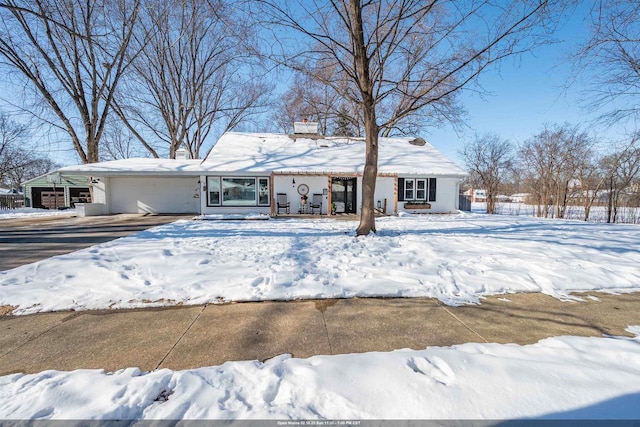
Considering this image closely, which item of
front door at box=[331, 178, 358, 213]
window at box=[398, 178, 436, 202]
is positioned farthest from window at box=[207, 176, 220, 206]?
window at box=[398, 178, 436, 202]

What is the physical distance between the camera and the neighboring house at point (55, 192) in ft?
75.1

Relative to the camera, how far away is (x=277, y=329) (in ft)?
9.07

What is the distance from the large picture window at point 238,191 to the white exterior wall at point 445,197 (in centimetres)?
774

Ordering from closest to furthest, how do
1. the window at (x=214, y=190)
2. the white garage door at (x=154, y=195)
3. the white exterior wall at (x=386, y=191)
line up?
the window at (x=214, y=190) → the white exterior wall at (x=386, y=191) → the white garage door at (x=154, y=195)

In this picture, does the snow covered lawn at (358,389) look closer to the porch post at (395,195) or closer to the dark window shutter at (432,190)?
the porch post at (395,195)

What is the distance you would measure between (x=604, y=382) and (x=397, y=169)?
41.5 ft

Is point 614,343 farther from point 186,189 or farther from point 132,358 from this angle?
point 186,189

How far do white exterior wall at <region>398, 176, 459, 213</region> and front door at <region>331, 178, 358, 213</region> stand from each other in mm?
2721

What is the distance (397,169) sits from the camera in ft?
45.3

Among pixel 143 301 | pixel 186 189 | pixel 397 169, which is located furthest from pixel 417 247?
pixel 186 189

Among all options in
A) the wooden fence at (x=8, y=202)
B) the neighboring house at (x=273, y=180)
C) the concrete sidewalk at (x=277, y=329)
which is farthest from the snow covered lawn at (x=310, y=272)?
the wooden fence at (x=8, y=202)

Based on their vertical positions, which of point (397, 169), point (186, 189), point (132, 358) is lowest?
point (132, 358)

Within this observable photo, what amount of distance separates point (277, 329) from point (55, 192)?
3181cm

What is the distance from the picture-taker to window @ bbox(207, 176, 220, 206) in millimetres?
13562
